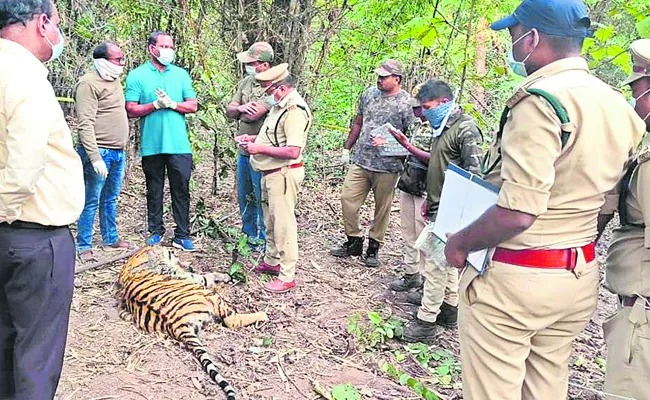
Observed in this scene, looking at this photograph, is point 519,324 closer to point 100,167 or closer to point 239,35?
point 100,167

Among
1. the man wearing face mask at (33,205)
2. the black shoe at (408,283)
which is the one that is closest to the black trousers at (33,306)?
the man wearing face mask at (33,205)

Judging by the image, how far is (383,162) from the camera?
569 centimetres

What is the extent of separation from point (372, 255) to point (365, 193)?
71 cm

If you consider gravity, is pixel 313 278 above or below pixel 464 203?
below

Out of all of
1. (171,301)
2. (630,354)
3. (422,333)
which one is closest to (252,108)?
(171,301)

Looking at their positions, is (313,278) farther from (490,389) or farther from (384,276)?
(490,389)

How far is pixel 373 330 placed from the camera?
4426 mm

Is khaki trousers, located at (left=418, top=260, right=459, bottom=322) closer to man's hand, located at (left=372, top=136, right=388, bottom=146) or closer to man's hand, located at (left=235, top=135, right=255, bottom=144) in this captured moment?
man's hand, located at (left=372, top=136, right=388, bottom=146)

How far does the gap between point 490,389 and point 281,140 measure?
307 centimetres

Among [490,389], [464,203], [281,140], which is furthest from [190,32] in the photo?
[490,389]

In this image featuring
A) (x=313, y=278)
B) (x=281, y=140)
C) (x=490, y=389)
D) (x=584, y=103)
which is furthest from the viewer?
(x=313, y=278)

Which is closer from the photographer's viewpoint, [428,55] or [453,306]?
[453,306]

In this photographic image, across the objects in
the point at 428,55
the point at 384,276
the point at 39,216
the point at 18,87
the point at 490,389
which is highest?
the point at 428,55

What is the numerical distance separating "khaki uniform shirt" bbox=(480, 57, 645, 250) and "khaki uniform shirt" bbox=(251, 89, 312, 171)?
2.71 metres
